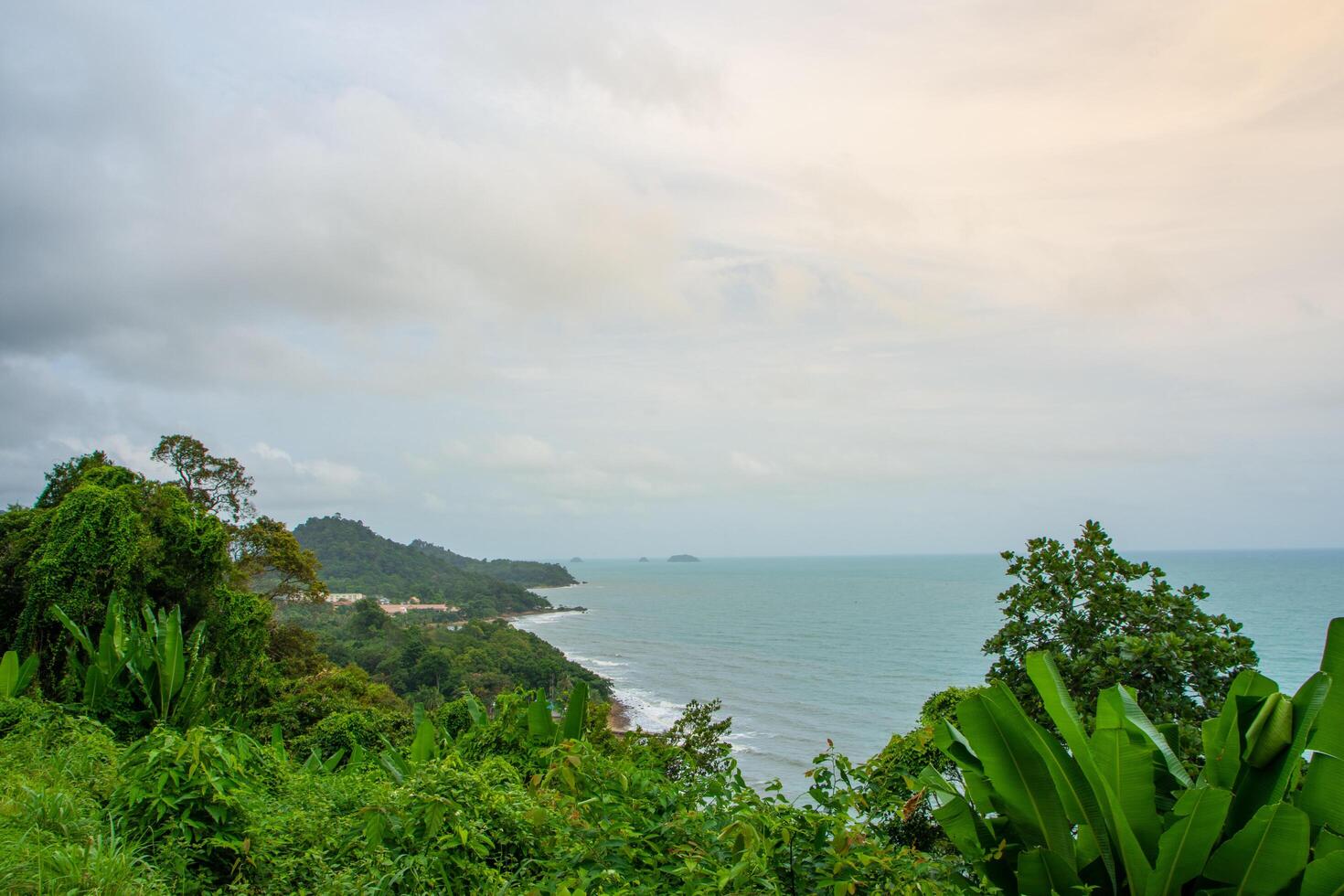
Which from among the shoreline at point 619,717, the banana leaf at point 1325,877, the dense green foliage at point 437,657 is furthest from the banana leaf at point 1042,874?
the shoreline at point 619,717

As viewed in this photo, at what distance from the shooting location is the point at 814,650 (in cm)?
5812

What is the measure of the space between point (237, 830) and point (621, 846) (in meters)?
1.94

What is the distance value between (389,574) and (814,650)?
49.3 meters

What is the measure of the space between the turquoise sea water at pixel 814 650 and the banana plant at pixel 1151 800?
9190mm

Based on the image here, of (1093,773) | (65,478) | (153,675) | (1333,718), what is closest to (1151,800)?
(1093,773)

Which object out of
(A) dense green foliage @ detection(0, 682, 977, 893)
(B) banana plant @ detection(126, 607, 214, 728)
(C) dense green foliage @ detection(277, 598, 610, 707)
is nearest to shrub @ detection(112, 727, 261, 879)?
(A) dense green foliage @ detection(0, 682, 977, 893)

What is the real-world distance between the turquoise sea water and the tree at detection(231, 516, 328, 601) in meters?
14.6

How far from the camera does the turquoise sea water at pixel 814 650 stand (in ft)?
113

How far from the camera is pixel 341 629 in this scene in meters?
47.0

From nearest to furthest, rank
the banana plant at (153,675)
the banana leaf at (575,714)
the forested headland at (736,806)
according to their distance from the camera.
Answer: the forested headland at (736,806) → the banana leaf at (575,714) → the banana plant at (153,675)

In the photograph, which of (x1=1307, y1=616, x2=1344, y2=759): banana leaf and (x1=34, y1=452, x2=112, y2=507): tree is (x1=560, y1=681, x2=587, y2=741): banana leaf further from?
(x1=34, y1=452, x2=112, y2=507): tree

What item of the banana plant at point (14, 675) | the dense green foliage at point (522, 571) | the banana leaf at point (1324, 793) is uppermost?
the banana leaf at point (1324, 793)

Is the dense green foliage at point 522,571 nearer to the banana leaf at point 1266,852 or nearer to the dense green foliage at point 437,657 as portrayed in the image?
the dense green foliage at point 437,657

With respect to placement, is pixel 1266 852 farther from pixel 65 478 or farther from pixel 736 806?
pixel 65 478
